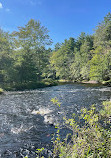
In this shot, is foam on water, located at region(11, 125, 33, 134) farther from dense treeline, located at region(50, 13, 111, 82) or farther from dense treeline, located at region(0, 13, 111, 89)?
dense treeline, located at region(50, 13, 111, 82)

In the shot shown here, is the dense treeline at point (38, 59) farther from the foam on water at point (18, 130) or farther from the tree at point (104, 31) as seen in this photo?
the foam on water at point (18, 130)

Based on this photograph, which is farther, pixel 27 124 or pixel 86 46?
pixel 86 46

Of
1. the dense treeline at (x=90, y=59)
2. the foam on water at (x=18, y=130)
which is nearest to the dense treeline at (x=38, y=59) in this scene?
the dense treeline at (x=90, y=59)

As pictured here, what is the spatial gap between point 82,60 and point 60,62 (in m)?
14.1

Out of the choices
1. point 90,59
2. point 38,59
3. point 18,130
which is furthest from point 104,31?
point 18,130

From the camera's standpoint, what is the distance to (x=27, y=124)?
29.9 ft

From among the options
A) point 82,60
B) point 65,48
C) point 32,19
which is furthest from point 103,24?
point 32,19

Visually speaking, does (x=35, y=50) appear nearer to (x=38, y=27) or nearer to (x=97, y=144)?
(x=38, y=27)

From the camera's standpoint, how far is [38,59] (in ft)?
149

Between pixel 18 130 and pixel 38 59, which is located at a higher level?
pixel 38 59

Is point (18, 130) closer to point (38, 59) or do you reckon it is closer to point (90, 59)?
point (38, 59)

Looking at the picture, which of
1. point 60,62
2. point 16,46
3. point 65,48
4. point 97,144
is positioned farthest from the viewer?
point 65,48

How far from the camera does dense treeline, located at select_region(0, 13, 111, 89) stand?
104 ft

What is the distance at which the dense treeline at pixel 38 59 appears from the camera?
1251 inches
